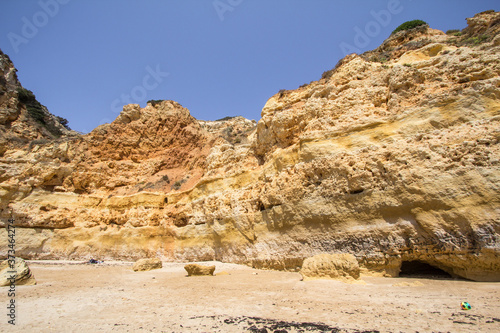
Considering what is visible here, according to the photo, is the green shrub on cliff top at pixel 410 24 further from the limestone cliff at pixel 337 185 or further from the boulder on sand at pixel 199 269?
the boulder on sand at pixel 199 269

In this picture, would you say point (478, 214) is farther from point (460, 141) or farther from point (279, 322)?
point (279, 322)

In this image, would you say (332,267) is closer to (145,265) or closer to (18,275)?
(145,265)

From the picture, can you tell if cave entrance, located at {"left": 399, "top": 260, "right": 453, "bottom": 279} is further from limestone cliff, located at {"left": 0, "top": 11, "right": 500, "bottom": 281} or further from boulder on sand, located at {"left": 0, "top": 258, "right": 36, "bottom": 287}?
boulder on sand, located at {"left": 0, "top": 258, "right": 36, "bottom": 287}

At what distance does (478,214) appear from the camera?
20.3ft

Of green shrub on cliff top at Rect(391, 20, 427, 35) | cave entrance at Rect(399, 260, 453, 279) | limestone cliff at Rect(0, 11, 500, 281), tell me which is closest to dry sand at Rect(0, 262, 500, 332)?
cave entrance at Rect(399, 260, 453, 279)

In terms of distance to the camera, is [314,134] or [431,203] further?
[314,134]

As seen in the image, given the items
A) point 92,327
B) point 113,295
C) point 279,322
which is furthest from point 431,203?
point 113,295

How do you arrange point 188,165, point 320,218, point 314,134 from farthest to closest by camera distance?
point 188,165 < point 314,134 < point 320,218

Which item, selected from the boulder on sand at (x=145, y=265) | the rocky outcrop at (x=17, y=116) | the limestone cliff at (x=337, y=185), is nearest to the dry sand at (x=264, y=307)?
the limestone cliff at (x=337, y=185)

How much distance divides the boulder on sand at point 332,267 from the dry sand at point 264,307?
0.35 meters

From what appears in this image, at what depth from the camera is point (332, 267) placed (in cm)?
714

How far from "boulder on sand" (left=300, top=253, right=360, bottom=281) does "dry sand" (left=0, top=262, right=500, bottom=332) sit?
0.35 m

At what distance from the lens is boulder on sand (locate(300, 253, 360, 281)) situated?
22.6ft

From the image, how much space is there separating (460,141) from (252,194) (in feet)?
24.8
